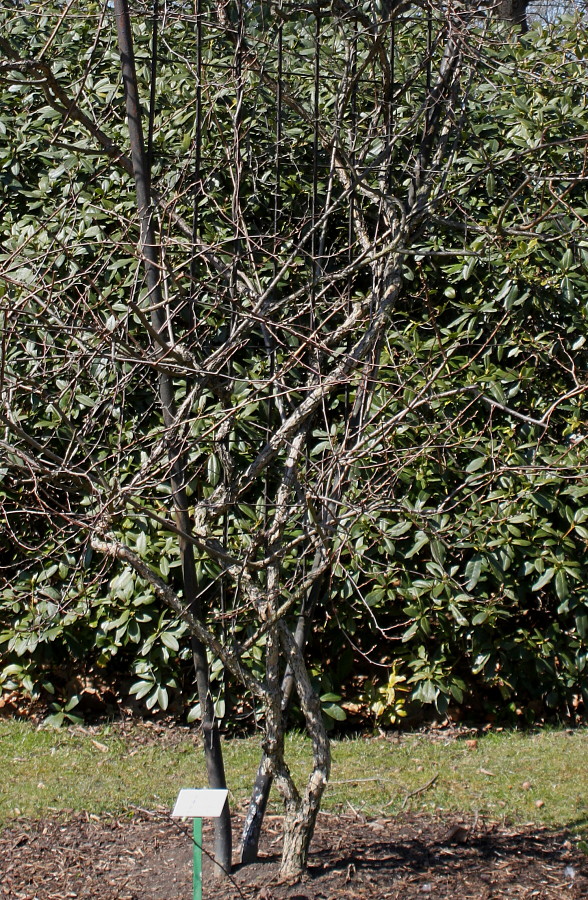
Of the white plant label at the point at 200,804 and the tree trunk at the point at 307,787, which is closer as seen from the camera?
the white plant label at the point at 200,804

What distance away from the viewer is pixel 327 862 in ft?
10.3

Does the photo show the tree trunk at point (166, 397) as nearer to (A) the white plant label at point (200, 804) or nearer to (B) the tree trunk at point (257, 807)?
(B) the tree trunk at point (257, 807)

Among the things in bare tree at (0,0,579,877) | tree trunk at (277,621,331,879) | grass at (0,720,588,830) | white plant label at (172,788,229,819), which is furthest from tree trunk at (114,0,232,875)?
grass at (0,720,588,830)

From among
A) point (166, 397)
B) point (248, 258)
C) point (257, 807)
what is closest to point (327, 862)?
point (257, 807)

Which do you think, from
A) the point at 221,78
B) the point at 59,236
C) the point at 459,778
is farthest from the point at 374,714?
the point at 221,78

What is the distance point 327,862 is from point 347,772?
1.10 metres

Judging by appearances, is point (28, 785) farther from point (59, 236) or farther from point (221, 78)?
point (221, 78)

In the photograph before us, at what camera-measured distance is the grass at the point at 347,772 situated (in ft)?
12.6

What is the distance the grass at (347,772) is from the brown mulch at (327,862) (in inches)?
7.6

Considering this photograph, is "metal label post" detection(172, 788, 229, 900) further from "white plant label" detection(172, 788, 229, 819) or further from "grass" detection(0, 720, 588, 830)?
"grass" detection(0, 720, 588, 830)

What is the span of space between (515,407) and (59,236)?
2.51 meters

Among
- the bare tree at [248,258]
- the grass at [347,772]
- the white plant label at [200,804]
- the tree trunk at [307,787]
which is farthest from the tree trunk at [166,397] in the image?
the grass at [347,772]

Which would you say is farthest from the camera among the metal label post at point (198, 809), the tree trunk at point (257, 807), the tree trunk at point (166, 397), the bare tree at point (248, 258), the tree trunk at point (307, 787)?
the bare tree at point (248, 258)

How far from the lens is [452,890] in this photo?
2.95 metres
